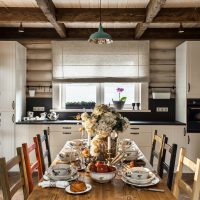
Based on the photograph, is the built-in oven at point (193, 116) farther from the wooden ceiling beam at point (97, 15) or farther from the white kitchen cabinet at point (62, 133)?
the white kitchen cabinet at point (62, 133)

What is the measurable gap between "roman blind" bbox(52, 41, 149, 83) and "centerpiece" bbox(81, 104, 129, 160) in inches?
106

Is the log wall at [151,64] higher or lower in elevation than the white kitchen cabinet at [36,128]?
higher

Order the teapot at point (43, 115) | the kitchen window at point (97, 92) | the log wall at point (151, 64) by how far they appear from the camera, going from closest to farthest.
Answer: the teapot at point (43, 115), the log wall at point (151, 64), the kitchen window at point (97, 92)

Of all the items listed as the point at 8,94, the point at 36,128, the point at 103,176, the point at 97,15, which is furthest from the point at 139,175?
the point at 8,94

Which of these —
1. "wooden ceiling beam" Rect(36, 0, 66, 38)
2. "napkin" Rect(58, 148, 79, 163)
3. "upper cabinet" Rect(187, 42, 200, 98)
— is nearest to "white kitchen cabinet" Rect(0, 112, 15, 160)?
"wooden ceiling beam" Rect(36, 0, 66, 38)

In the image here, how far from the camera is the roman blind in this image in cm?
523

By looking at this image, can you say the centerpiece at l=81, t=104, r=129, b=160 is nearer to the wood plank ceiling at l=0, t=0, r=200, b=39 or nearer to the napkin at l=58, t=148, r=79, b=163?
the napkin at l=58, t=148, r=79, b=163

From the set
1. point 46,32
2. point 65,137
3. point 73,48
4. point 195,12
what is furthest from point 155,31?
point 65,137

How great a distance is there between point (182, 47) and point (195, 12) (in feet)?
3.32

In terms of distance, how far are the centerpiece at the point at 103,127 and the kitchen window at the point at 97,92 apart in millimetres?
2850

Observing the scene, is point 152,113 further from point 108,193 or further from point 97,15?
point 108,193

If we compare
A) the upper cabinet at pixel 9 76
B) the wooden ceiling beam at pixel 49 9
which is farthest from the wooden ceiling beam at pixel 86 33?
the wooden ceiling beam at pixel 49 9

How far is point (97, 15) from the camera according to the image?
3.96 metres

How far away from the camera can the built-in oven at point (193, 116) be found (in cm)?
468
